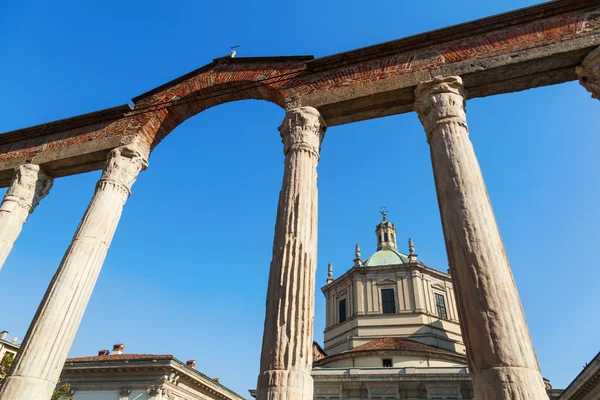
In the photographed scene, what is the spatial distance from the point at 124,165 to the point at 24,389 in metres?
4.45

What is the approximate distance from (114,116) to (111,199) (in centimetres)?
276

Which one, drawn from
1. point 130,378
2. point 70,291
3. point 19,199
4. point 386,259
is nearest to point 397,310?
point 386,259

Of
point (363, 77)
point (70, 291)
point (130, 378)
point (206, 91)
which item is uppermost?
point (206, 91)

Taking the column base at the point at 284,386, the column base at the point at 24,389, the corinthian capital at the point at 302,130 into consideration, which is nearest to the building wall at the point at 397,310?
the corinthian capital at the point at 302,130

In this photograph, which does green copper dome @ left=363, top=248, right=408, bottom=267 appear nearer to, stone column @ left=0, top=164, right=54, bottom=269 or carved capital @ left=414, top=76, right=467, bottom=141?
stone column @ left=0, top=164, right=54, bottom=269

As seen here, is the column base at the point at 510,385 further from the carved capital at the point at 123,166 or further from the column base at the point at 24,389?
the carved capital at the point at 123,166

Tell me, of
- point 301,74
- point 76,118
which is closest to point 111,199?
point 76,118

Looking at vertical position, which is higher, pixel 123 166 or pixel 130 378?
pixel 123 166

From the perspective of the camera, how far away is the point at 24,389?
18.8 feet

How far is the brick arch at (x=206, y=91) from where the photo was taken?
855cm

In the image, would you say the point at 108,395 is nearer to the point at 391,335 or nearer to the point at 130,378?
the point at 130,378

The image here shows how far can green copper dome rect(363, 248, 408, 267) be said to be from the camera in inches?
1310

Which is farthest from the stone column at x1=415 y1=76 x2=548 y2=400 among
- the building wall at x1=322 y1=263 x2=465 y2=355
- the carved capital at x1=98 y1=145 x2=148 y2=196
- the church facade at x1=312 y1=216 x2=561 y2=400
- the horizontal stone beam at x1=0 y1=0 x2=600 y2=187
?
the building wall at x1=322 y1=263 x2=465 y2=355

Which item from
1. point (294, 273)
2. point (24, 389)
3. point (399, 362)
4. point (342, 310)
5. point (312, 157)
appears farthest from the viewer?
point (342, 310)
